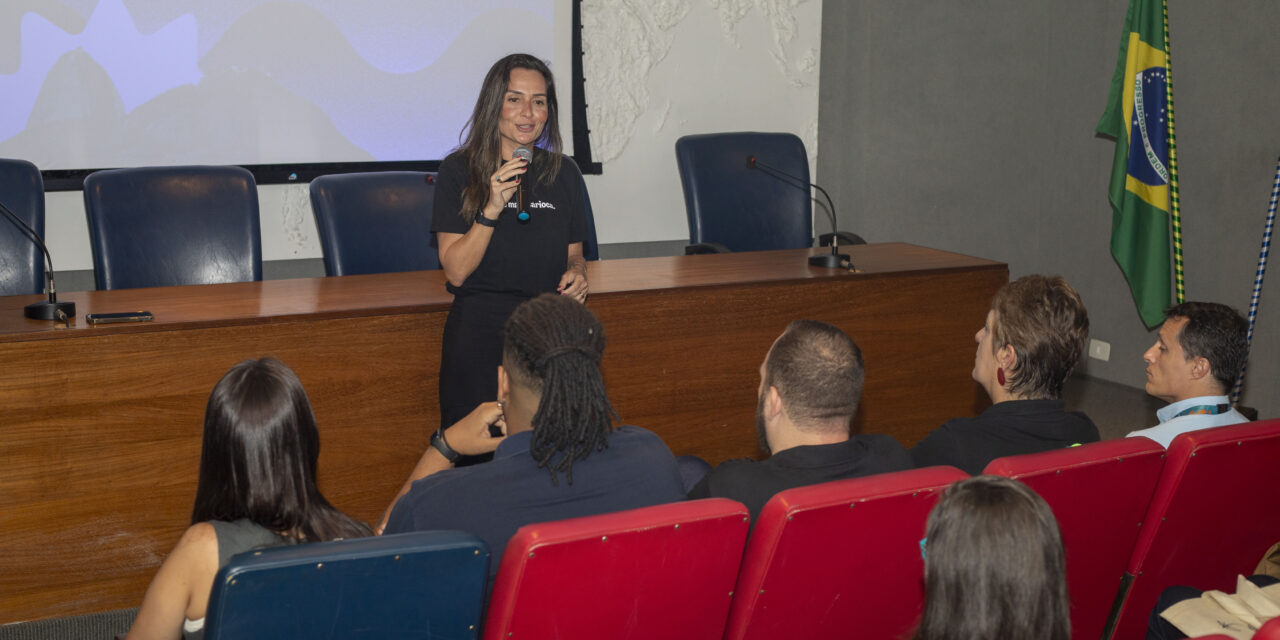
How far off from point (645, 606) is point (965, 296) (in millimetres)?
2357

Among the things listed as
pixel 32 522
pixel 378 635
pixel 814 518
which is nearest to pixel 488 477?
pixel 378 635

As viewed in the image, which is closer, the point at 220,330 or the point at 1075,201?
the point at 220,330

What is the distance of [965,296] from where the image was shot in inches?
141

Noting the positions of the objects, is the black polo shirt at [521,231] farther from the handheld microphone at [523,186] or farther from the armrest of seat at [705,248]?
the armrest of seat at [705,248]

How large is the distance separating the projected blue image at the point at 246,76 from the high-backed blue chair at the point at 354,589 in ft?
12.4

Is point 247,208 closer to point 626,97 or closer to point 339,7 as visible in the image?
point 339,7

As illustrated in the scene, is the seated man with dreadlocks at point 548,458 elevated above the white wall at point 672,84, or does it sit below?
below

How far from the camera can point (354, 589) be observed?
4.52 feet

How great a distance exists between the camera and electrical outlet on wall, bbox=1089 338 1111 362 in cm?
480

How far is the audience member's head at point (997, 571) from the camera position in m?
1.20

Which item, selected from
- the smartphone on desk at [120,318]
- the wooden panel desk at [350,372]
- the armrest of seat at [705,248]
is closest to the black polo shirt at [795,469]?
the wooden panel desk at [350,372]

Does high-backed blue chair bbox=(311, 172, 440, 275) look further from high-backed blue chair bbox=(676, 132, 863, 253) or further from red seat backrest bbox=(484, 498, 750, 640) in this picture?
red seat backrest bbox=(484, 498, 750, 640)

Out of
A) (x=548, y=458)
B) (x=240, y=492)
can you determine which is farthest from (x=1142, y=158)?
(x=240, y=492)

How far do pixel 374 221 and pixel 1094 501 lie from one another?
251 centimetres
